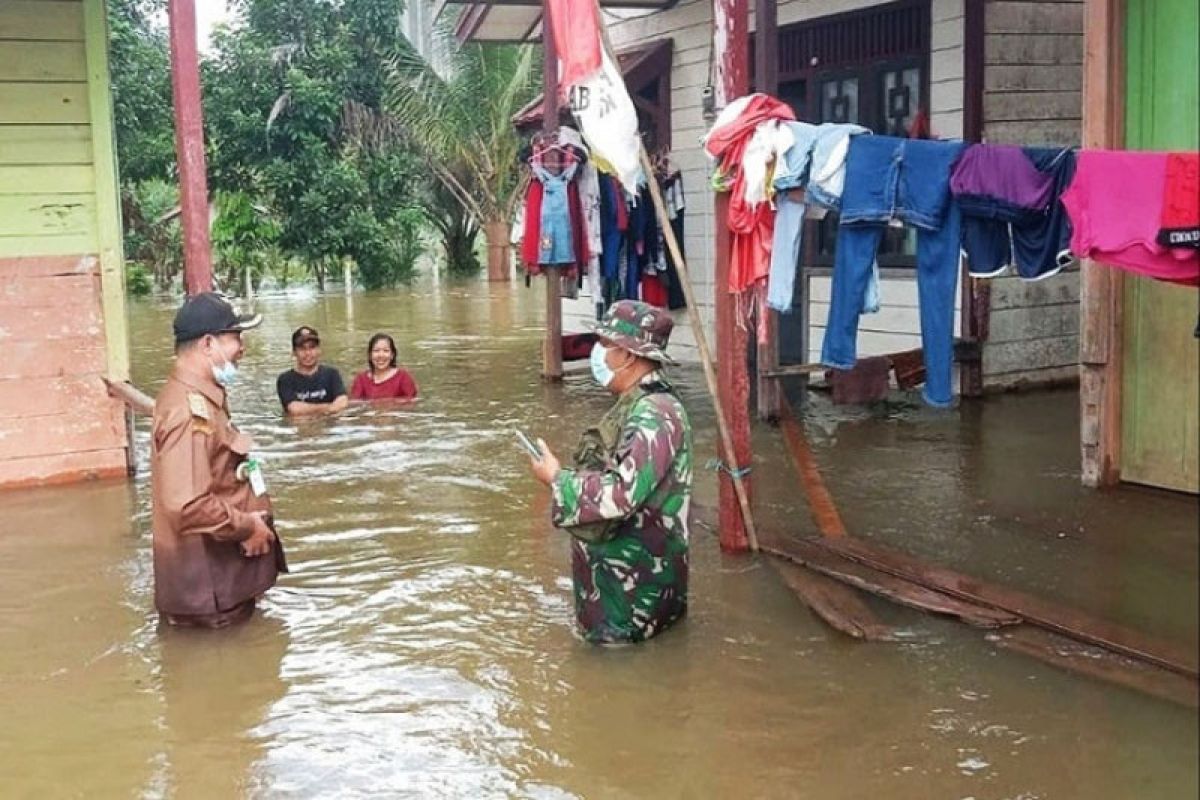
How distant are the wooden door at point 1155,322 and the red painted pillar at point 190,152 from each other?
4.87 m

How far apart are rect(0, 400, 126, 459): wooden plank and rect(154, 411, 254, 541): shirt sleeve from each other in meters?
3.81

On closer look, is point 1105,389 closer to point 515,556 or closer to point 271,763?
point 515,556

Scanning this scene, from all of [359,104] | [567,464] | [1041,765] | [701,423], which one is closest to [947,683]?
[1041,765]

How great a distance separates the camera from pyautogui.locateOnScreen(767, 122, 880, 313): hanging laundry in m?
6.40

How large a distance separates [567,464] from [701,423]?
1.78 meters

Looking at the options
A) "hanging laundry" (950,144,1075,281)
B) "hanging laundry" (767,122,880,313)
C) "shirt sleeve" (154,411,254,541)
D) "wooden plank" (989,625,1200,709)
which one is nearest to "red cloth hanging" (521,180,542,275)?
"hanging laundry" (767,122,880,313)

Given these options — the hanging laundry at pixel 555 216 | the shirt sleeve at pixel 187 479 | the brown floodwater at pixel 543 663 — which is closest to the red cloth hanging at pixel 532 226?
the hanging laundry at pixel 555 216

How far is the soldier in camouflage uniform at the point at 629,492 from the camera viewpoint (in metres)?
5.12

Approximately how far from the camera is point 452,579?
6629mm

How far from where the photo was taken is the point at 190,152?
21.4 feet

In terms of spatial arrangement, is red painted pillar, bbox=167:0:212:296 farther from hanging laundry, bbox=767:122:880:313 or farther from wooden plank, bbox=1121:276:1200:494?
wooden plank, bbox=1121:276:1200:494

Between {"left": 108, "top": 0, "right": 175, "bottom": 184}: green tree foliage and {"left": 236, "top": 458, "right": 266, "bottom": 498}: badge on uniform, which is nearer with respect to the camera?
{"left": 236, "top": 458, "right": 266, "bottom": 498}: badge on uniform

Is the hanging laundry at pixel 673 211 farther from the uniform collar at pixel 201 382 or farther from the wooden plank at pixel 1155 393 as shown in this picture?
the uniform collar at pixel 201 382

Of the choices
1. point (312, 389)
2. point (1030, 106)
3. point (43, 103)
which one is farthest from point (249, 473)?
point (1030, 106)
